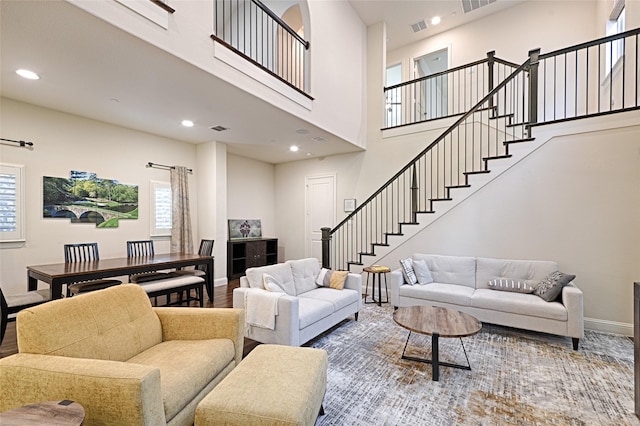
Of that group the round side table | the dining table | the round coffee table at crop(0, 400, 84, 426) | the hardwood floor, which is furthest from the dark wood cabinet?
the round coffee table at crop(0, 400, 84, 426)

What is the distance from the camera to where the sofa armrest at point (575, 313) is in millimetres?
3057

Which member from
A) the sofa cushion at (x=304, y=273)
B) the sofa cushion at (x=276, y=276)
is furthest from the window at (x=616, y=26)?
the sofa cushion at (x=276, y=276)

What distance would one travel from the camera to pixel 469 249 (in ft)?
14.8

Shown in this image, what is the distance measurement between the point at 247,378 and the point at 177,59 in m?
2.96

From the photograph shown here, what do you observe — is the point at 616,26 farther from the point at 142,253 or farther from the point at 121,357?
the point at 142,253

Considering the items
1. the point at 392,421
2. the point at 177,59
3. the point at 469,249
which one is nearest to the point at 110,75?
the point at 177,59

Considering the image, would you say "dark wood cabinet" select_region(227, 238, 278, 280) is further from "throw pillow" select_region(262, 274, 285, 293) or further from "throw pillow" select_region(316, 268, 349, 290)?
"throw pillow" select_region(262, 274, 285, 293)

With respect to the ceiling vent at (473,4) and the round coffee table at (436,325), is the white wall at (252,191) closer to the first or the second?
the round coffee table at (436,325)

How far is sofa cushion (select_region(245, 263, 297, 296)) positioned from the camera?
3.29 m

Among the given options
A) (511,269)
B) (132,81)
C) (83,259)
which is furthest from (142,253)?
(511,269)

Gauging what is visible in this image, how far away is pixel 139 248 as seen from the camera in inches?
185

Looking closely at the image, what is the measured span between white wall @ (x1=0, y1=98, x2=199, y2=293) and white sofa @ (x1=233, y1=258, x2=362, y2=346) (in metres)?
3.08

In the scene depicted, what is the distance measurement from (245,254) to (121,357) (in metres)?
4.92

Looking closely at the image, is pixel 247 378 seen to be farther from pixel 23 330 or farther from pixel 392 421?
pixel 23 330
